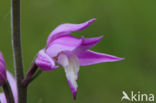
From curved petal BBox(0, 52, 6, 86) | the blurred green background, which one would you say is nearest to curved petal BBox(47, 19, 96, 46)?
curved petal BBox(0, 52, 6, 86)

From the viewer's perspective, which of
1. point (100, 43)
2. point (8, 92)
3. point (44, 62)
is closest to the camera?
point (44, 62)

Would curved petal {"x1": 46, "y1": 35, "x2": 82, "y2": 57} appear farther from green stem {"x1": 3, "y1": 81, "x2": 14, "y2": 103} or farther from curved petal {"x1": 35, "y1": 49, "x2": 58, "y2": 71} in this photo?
green stem {"x1": 3, "y1": 81, "x2": 14, "y2": 103}

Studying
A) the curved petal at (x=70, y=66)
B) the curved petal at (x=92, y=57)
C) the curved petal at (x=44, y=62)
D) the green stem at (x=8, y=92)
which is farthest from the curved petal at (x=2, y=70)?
the curved petal at (x=92, y=57)

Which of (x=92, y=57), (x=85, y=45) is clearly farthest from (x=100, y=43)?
(x=85, y=45)

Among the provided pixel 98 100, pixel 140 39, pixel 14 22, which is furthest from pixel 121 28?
pixel 14 22

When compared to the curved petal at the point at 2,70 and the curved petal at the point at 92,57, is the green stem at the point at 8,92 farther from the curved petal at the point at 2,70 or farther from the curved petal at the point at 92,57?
the curved petal at the point at 92,57

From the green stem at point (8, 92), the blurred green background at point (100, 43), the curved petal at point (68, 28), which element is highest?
the curved petal at point (68, 28)

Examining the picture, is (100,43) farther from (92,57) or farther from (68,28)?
(68,28)
